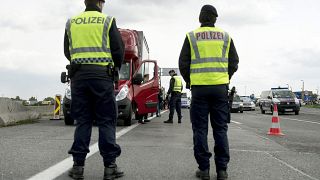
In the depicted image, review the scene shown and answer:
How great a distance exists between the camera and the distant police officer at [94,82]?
4781mm

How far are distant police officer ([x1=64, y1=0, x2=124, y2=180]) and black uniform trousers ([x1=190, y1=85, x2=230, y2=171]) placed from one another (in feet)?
2.95

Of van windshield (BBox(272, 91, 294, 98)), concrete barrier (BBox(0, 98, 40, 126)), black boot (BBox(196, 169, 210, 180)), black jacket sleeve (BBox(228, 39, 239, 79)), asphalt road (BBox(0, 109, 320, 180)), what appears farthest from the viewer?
van windshield (BBox(272, 91, 294, 98))

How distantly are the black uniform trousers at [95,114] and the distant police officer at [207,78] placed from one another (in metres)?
0.92

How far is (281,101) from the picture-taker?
30156 millimetres

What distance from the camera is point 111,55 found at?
16.2 feet

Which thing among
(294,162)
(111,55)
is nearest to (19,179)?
(111,55)

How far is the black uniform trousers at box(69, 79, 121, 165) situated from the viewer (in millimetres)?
4773

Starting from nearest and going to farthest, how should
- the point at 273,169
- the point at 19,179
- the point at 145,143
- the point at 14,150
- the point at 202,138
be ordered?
the point at 19,179 → the point at 202,138 → the point at 273,169 → the point at 14,150 → the point at 145,143

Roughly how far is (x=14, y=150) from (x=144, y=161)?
2150 mm

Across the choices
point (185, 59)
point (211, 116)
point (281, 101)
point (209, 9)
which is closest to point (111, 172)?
point (211, 116)

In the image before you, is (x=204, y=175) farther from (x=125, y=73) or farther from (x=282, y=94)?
(x=282, y=94)

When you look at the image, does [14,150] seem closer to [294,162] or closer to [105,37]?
[105,37]

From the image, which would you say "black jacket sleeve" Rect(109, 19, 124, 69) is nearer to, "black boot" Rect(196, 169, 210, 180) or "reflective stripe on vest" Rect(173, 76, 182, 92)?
"black boot" Rect(196, 169, 210, 180)

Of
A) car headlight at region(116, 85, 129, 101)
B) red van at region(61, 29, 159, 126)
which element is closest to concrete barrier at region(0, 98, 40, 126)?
red van at region(61, 29, 159, 126)
